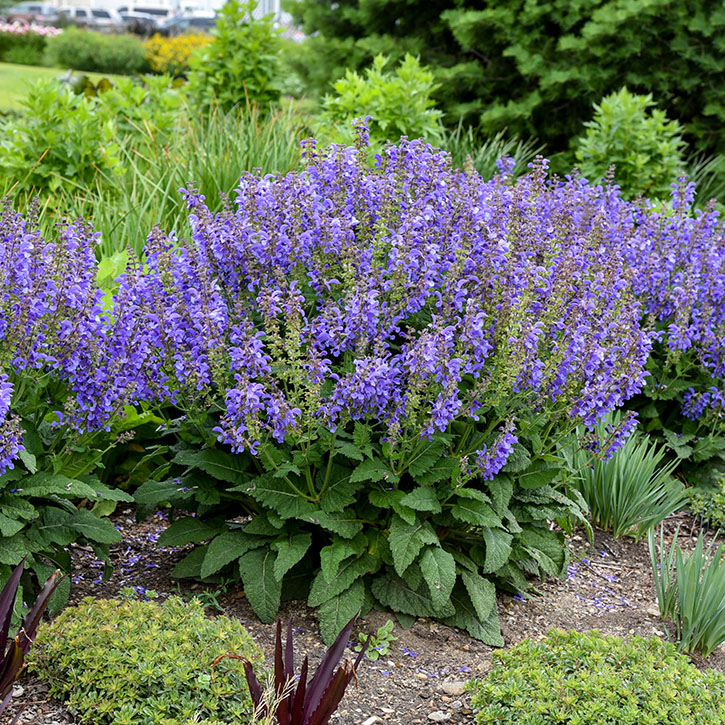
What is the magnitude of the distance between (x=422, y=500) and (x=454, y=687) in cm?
67

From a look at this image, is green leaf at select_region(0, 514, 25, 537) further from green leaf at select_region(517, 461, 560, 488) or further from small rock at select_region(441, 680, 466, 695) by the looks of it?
green leaf at select_region(517, 461, 560, 488)

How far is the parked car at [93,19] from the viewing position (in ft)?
135

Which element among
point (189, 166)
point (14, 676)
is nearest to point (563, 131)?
point (189, 166)

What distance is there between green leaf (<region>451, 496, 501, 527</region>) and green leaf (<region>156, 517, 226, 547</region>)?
38.4 inches

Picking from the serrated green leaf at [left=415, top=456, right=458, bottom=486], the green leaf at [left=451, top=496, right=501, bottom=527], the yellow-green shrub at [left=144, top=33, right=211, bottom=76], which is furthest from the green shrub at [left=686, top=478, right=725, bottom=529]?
the yellow-green shrub at [left=144, top=33, right=211, bottom=76]

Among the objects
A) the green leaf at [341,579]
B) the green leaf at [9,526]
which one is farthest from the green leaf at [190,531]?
the green leaf at [9,526]

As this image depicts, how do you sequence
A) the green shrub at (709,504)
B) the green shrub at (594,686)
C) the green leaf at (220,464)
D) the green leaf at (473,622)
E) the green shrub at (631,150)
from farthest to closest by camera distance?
the green shrub at (631,150), the green shrub at (709,504), the green leaf at (473,622), the green leaf at (220,464), the green shrub at (594,686)

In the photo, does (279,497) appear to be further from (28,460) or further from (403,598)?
(28,460)

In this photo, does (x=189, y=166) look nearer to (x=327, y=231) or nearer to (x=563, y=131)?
(x=327, y=231)

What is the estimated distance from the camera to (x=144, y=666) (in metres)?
2.62

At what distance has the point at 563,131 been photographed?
9.70 meters

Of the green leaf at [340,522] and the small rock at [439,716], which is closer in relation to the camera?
the small rock at [439,716]

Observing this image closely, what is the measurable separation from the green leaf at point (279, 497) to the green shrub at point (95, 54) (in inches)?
1023

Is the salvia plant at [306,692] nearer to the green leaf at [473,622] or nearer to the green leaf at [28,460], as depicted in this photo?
the green leaf at [28,460]
